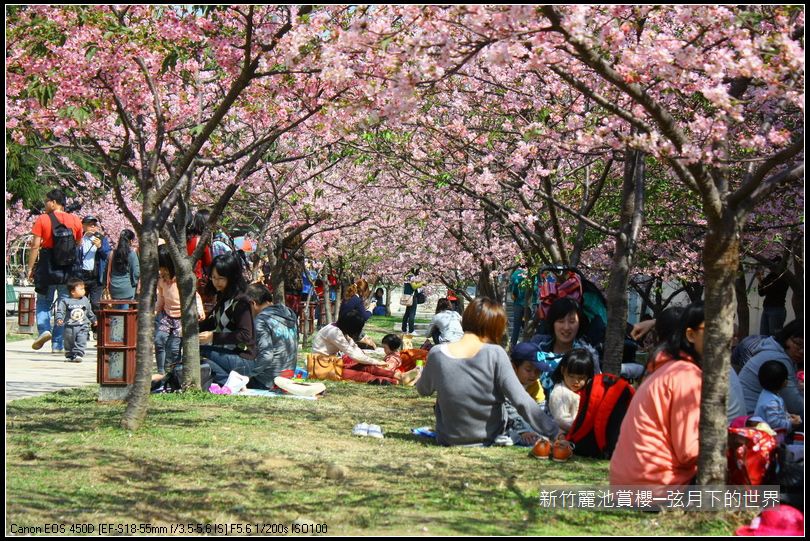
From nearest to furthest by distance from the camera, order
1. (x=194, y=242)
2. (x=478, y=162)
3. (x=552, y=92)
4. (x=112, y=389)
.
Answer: (x=112, y=389) < (x=552, y=92) < (x=478, y=162) < (x=194, y=242)

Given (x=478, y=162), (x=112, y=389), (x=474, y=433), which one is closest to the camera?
(x=474, y=433)

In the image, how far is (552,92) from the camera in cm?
1066

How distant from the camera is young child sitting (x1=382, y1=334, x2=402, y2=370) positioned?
14453 mm

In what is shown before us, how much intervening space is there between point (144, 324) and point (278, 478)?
90.3 inches

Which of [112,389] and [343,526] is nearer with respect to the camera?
[343,526]

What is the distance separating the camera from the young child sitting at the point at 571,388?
8.06 metres

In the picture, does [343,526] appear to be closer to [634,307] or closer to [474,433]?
[474,433]

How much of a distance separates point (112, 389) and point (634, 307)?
23.0 metres

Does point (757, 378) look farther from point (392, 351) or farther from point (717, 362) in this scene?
point (392, 351)

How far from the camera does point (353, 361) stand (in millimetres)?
14117

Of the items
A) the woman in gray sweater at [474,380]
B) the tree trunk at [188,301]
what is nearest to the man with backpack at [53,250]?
the tree trunk at [188,301]

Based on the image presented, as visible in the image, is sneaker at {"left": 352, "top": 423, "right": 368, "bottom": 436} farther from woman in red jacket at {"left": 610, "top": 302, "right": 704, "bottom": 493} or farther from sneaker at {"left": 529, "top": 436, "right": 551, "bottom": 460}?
woman in red jacket at {"left": 610, "top": 302, "right": 704, "bottom": 493}

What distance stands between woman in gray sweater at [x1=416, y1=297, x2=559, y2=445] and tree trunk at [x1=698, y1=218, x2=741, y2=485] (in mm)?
2339

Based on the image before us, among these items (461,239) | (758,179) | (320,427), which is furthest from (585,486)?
(461,239)
